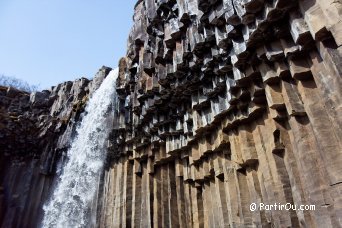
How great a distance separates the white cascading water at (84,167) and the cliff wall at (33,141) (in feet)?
2.72

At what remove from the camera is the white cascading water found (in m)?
12.2

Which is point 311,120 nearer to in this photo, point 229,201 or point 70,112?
point 229,201

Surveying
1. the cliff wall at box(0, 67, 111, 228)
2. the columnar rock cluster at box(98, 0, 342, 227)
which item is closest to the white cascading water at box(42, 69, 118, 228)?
the cliff wall at box(0, 67, 111, 228)

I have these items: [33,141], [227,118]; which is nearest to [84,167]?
[33,141]

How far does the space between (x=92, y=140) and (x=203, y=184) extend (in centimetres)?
685

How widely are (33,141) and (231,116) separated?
1341cm

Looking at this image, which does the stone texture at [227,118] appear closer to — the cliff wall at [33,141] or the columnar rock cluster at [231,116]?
the columnar rock cluster at [231,116]

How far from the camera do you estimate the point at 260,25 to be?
4.72 m

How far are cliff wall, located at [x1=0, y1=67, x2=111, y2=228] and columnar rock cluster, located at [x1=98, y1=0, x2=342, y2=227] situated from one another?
18.1 feet

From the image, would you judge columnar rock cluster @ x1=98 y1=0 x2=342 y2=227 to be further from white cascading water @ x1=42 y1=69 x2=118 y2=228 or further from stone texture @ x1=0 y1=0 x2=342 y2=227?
white cascading water @ x1=42 y1=69 x2=118 y2=228

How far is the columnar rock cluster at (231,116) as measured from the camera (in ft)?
12.7

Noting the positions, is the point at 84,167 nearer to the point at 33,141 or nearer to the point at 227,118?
the point at 33,141

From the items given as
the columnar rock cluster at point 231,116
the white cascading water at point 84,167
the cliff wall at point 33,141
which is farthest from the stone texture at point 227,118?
the cliff wall at point 33,141

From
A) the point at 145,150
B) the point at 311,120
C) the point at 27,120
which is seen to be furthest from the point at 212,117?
the point at 27,120
